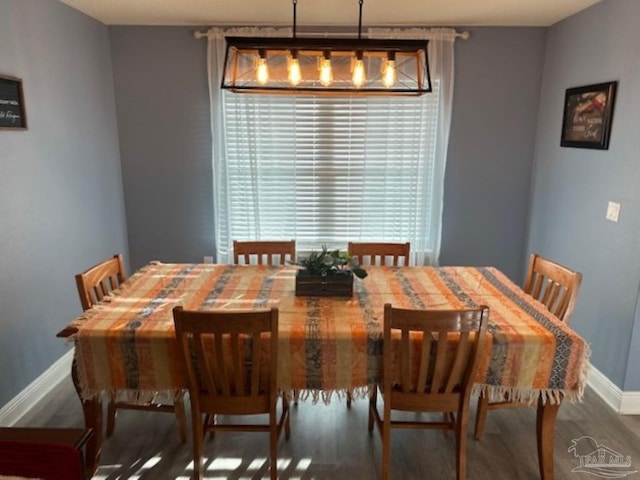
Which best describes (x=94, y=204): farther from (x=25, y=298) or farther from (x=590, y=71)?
(x=590, y=71)

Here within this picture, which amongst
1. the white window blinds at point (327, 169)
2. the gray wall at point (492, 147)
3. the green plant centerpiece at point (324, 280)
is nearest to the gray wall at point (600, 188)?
the gray wall at point (492, 147)

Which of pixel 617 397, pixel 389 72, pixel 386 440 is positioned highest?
pixel 389 72

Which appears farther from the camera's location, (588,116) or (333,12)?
(333,12)

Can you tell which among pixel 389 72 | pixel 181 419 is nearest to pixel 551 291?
pixel 389 72

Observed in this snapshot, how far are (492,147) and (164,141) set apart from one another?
2.69m

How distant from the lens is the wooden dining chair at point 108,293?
2158 millimetres

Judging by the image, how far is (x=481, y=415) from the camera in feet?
7.75

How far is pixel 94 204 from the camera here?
3.38 metres

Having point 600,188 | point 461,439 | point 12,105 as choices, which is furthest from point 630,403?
point 12,105

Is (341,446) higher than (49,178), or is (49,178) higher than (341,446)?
(49,178)

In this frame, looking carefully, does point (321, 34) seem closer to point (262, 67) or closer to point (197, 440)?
point (262, 67)

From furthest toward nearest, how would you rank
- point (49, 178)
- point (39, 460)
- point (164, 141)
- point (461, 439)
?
point (164, 141)
point (49, 178)
point (461, 439)
point (39, 460)

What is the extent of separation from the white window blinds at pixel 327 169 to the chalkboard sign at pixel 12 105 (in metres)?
1.46

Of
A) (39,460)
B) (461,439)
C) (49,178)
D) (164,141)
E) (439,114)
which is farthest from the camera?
(164,141)
